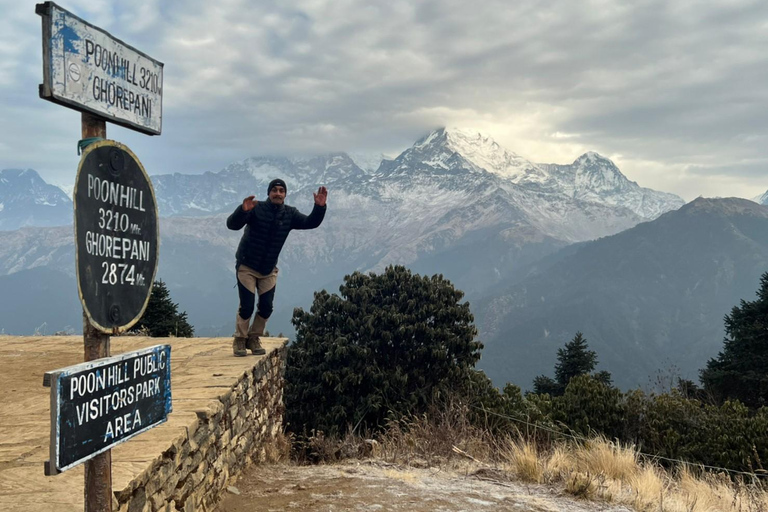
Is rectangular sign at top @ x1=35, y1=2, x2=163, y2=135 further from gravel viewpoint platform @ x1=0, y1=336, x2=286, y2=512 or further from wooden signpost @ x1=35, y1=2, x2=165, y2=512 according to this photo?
gravel viewpoint platform @ x1=0, y1=336, x2=286, y2=512

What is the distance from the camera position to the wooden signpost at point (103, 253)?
2088 mm

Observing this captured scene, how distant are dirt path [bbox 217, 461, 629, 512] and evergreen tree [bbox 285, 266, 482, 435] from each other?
590 cm

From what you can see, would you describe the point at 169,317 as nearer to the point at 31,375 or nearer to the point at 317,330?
the point at 317,330

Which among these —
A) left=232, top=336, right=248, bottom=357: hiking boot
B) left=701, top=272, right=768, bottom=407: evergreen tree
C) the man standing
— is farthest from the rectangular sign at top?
left=701, top=272, right=768, bottom=407: evergreen tree

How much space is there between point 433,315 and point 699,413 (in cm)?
668

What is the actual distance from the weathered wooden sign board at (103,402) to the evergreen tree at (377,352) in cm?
947

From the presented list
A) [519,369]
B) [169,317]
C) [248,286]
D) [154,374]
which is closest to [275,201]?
[248,286]

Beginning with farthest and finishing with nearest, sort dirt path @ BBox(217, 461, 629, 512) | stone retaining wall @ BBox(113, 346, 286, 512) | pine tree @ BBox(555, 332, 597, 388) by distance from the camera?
pine tree @ BBox(555, 332, 597, 388) < dirt path @ BBox(217, 461, 629, 512) < stone retaining wall @ BBox(113, 346, 286, 512)

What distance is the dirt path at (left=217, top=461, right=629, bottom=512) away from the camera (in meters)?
4.58

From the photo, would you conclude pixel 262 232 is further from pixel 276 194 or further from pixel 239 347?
pixel 239 347

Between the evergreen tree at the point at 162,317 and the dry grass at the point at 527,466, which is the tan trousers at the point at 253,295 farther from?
the evergreen tree at the point at 162,317

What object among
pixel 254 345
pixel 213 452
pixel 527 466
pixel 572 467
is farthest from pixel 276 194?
pixel 572 467

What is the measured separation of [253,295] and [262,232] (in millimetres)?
769

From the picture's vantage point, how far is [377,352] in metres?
14.2
